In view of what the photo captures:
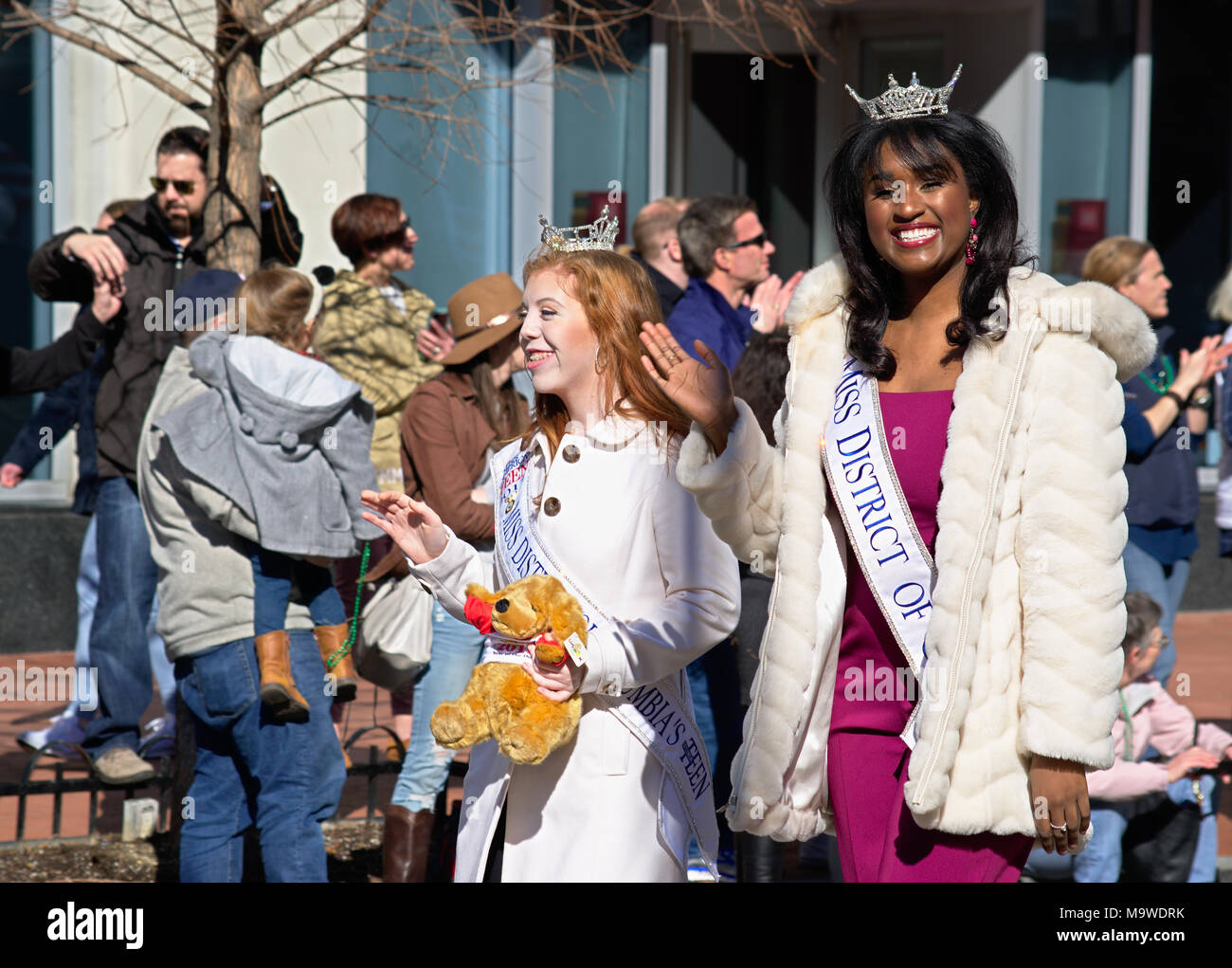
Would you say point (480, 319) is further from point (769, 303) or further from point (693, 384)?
point (693, 384)

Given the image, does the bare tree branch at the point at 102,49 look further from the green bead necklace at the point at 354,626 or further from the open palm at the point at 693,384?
the open palm at the point at 693,384

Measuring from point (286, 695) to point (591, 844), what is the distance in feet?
5.50

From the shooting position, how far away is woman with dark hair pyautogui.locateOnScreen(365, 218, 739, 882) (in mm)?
3100

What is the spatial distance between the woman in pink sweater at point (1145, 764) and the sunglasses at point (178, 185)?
3.73 meters

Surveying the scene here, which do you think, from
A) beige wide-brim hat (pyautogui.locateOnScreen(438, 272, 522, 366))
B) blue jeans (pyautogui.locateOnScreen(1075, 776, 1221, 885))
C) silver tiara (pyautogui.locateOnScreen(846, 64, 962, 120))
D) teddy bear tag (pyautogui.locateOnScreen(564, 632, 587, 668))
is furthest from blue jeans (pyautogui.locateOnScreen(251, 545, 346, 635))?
blue jeans (pyautogui.locateOnScreen(1075, 776, 1221, 885))

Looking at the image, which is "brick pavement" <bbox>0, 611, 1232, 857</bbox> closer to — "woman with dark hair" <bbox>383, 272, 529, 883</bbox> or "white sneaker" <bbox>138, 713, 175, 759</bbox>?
"white sneaker" <bbox>138, 713, 175, 759</bbox>

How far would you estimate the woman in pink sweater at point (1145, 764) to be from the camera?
16.2ft

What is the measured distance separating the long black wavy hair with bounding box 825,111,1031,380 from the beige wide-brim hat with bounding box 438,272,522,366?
2.22 m

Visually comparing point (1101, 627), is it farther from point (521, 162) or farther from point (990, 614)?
Result: point (521, 162)

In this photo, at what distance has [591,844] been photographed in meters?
3.09
